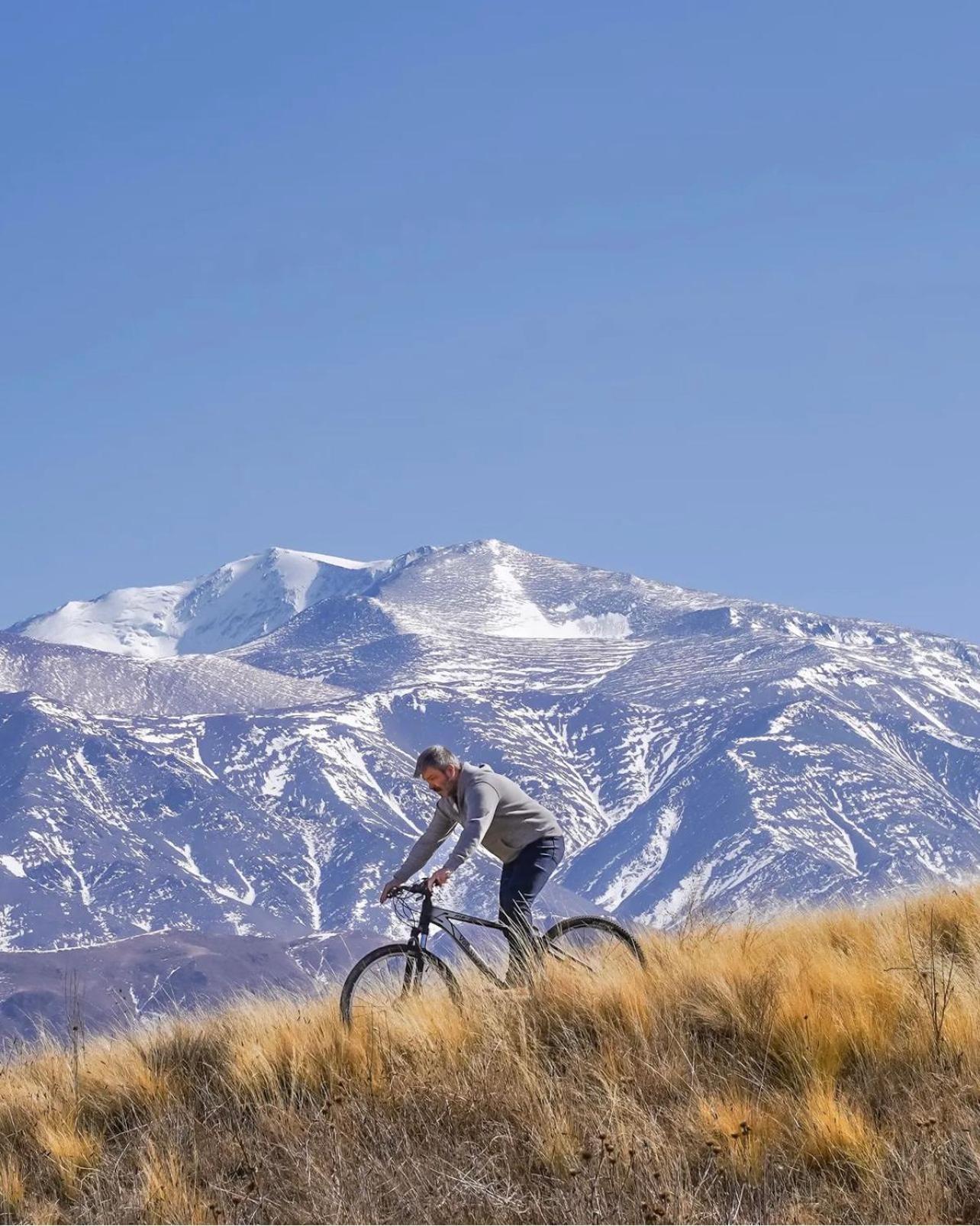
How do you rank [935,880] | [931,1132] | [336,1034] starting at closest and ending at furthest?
[931,1132] < [336,1034] < [935,880]

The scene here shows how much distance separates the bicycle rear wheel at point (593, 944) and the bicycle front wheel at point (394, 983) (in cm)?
85

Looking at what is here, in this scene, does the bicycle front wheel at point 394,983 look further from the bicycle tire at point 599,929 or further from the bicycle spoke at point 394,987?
the bicycle tire at point 599,929

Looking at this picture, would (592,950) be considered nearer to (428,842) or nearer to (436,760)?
(428,842)

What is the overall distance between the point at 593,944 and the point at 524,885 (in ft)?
2.98

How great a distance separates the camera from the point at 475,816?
11961 millimetres

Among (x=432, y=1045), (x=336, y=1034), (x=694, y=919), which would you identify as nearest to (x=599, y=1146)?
(x=432, y=1045)

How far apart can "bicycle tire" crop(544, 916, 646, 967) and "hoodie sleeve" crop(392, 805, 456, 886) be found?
116 cm

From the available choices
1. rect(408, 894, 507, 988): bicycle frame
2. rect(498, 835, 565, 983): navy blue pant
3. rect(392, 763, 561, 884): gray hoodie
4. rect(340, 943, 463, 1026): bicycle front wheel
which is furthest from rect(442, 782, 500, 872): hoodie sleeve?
rect(340, 943, 463, 1026): bicycle front wheel

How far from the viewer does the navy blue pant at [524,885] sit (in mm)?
11617

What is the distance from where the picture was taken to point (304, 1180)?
335 inches

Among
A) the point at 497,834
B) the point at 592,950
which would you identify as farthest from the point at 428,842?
the point at 592,950

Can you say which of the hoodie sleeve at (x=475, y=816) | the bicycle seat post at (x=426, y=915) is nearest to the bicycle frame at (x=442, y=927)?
the bicycle seat post at (x=426, y=915)

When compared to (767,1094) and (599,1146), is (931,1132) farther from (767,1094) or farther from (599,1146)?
(599,1146)

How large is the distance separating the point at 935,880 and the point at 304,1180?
8.69 m
